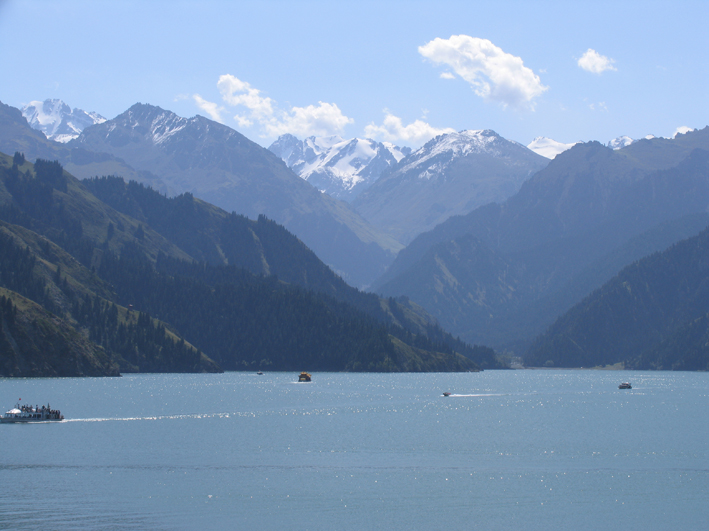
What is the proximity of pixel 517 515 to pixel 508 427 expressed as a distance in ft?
246

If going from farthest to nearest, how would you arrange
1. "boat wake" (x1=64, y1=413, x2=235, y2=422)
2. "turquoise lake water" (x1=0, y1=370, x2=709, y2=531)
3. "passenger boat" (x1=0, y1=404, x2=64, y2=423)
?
"boat wake" (x1=64, y1=413, x2=235, y2=422)
"passenger boat" (x1=0, y1=404, x2=64, y2=423)
"turquoise lake water" (x1=0, y1=370, x2=709, y2=531)

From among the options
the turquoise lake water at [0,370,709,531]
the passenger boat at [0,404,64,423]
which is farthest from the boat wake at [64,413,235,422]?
the passenger boat at [0,404,64,423]

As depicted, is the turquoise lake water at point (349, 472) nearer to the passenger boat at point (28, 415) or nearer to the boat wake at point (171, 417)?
the boat wake at point (171, 417)

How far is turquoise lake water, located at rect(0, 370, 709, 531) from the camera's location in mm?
77312

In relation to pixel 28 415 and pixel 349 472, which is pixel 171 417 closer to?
pixel 28 415

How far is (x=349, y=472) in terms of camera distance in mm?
101062

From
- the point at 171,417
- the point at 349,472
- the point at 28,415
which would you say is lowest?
the point at 349,472

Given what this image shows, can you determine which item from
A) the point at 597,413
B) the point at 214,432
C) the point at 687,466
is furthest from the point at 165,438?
the point at 597,413

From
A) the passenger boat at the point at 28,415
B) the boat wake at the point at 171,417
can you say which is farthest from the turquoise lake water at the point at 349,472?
the passenger boat at the point at 28,415

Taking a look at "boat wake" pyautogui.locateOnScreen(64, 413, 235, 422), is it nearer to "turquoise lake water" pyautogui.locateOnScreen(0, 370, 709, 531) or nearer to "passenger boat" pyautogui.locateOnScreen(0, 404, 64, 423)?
"turquoise lake water" pyautogui.locateOnScreen(0, 370, 709, 531)

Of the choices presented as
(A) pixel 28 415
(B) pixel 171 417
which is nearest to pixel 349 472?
(B) pixel 171 417

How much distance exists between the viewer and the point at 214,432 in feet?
458

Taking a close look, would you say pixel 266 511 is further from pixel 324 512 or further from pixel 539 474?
pixel 539 474

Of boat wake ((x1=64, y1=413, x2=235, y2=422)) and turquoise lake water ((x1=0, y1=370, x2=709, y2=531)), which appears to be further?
boat wake ((x1=64, y1=413, x2=235, y2=422))
